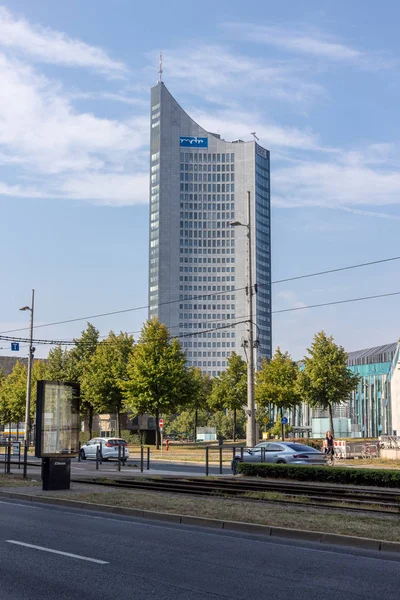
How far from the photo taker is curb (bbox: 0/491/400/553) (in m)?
11.7

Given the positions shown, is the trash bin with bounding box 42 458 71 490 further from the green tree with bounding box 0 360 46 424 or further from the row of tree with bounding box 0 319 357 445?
the green tree with bounding box 0 360 46 424

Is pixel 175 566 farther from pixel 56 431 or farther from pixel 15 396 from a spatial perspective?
pixel 15 396

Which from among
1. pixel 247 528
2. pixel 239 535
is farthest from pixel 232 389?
pixel 239 535

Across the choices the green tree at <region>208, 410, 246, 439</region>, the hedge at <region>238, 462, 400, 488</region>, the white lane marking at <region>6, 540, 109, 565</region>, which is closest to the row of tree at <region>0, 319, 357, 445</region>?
the hedge at <region>238, 462, 400, 488</region>

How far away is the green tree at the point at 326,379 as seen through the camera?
55.4 m

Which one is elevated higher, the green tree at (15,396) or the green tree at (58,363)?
the green tree at (58,363)

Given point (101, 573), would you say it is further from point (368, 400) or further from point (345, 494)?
point (368, 400)

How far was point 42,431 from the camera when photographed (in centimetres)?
2097

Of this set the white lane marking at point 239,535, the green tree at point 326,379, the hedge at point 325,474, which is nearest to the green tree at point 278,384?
the green tree at point 326,379

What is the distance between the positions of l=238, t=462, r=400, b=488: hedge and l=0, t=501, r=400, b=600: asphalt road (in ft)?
39.1

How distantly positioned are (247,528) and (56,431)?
31.4 feet

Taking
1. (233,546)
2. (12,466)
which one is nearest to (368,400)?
(12,466)

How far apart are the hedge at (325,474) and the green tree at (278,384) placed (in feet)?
115

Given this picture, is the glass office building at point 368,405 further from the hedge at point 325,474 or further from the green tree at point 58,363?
the hedge at point 325,474
